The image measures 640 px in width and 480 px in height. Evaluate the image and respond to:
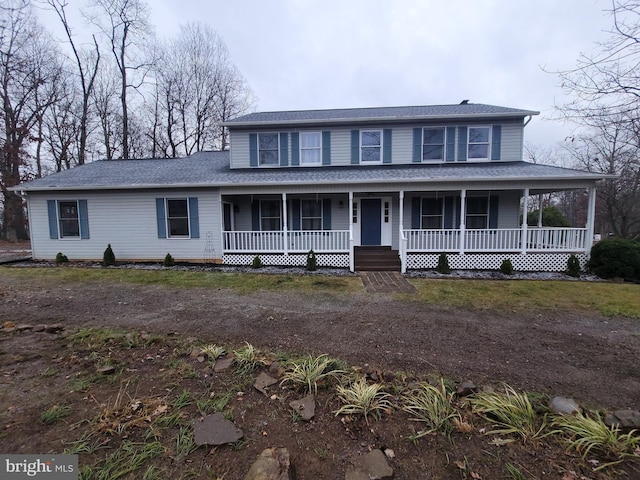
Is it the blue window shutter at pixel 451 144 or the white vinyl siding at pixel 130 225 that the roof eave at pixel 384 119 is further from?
the white vinyl siding at pixel 130 225

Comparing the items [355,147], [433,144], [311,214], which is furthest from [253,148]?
[433,144]

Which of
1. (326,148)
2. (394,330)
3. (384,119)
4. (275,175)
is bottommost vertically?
(394,330)

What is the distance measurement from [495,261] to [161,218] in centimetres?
1222

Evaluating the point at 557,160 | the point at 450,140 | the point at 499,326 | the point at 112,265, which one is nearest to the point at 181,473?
the point at 499,326

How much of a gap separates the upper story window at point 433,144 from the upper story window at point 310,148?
427cm

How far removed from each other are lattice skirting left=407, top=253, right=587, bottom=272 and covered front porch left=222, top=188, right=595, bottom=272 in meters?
0.04

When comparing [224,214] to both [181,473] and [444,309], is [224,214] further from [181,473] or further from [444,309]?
[181,473]

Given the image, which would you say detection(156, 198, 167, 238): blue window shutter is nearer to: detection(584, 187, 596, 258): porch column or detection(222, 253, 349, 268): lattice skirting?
detection(222, 253, 349, 268): lattice skirting

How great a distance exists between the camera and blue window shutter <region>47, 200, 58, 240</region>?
10734 millimetres

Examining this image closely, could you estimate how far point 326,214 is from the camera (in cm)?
1143

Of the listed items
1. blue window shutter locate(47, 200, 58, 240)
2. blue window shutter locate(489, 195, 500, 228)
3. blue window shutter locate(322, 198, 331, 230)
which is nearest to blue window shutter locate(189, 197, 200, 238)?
blue window shutter locate(322, 198, 331, 230)

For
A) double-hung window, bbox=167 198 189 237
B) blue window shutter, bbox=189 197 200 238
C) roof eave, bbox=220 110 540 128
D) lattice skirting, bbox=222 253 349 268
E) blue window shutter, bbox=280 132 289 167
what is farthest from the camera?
blue window shutter, bbox=280 132 289 167

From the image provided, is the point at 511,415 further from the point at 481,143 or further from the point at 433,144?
the point at 481,143

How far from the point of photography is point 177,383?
298cm
